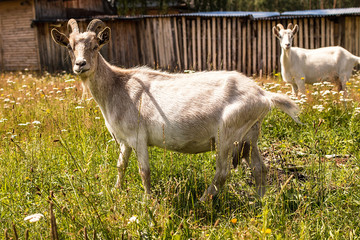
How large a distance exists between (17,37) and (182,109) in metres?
17.3

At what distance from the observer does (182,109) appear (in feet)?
12.3

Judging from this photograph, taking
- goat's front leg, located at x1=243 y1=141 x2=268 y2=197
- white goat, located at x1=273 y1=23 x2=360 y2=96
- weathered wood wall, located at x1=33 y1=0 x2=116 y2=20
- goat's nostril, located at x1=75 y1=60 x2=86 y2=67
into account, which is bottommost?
goat's front leg, located at x1=243 y1=141 x2=268 y2=197

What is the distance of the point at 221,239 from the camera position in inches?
112

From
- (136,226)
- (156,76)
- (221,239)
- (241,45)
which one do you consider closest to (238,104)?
(156,76)

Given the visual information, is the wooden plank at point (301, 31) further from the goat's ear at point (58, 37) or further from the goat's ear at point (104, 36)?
the goat's ear at point (58, 37)

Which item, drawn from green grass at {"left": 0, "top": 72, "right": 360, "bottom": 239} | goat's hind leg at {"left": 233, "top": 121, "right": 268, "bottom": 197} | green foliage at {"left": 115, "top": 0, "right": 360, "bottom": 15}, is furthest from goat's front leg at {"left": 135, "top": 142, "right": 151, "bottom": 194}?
green foliage at {"left": 115, "top": 0, "right": 360, "bottom": 15}

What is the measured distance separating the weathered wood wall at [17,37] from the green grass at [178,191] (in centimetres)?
1313

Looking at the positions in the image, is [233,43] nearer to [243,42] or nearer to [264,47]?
[243,42]

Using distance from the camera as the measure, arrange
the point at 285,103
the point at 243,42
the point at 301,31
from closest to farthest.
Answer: the point at 285,103
the point at 301,31
the point at 243,42

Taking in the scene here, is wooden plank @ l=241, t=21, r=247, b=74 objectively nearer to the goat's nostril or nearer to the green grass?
the green grass

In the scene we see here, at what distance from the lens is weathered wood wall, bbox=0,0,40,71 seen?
1789 centimetres

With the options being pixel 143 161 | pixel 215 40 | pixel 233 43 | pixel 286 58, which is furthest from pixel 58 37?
pixel 215 40

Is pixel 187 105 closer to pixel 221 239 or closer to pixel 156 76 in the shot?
pixel 156 76

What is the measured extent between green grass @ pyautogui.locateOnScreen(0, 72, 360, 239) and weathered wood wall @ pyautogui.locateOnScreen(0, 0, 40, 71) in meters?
13.1
